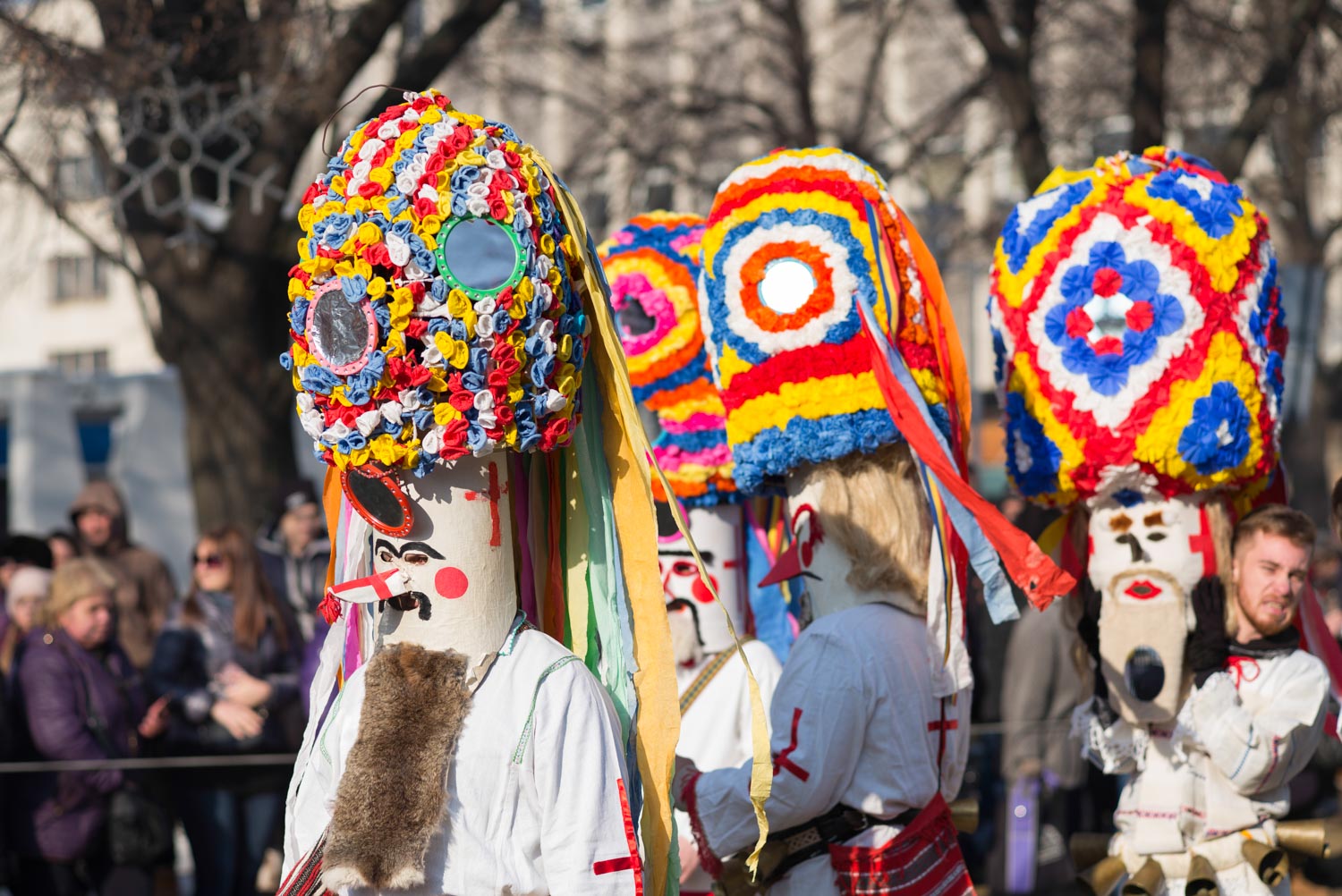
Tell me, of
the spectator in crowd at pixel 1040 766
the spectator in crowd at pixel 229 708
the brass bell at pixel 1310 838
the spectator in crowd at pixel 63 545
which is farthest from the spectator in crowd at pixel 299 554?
the brass bell at pixel 1310 838

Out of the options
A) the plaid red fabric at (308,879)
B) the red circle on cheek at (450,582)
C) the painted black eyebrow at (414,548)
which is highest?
the painted black eyebrow at (414,548)

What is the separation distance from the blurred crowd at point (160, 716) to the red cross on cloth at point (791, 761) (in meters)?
3.30

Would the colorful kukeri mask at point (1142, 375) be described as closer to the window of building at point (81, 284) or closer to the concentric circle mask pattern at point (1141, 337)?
the concentric circle mask pattern at point (1141, 337)

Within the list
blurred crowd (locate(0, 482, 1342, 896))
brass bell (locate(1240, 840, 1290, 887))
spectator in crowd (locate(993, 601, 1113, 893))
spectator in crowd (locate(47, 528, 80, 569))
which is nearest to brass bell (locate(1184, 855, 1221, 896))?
brass bell (locate(1240, 840, 1290, 887))

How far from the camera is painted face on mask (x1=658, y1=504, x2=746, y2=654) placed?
4914 millimetres

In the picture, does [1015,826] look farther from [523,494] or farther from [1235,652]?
[523,494]

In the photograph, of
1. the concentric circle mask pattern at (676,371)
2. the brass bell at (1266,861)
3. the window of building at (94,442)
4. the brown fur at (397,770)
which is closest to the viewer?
the brown fur at (397,770)

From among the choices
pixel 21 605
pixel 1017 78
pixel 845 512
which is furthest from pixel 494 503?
pixel 1017 78

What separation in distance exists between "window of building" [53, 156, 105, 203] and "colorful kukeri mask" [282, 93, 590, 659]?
19.7 ft

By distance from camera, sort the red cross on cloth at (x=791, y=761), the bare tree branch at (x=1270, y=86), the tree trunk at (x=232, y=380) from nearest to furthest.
A: the red cross on cloth at (x=791, y=761), the tree trunk at (x=232, y=380), the bare tree branch at (x=1270, y=86)

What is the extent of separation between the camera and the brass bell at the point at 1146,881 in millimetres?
4691

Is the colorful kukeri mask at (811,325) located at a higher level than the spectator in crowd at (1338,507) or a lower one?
higher

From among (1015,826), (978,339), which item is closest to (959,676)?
(1015,826)

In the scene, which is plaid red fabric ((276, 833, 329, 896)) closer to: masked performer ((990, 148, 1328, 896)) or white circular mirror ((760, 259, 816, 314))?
white circular mirror ((760, 259, 816, 314))
